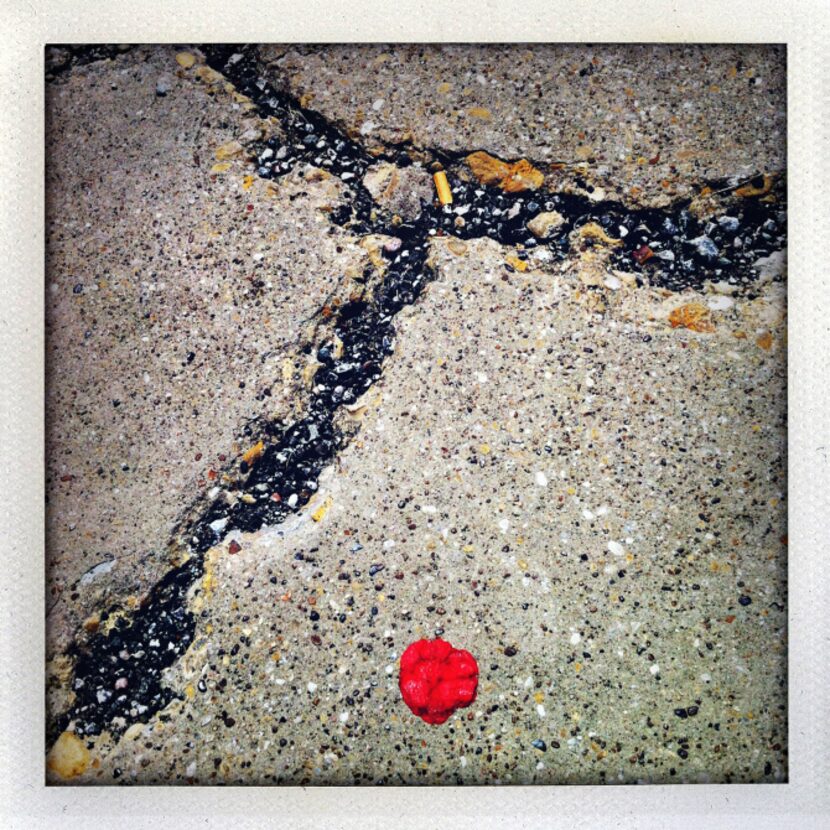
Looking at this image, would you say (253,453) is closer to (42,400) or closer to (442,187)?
(42,400)

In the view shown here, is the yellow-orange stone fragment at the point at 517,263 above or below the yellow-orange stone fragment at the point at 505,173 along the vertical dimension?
below

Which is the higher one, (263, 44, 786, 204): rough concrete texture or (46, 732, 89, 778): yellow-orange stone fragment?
(263, 44, 786, 204): rough concrete texture

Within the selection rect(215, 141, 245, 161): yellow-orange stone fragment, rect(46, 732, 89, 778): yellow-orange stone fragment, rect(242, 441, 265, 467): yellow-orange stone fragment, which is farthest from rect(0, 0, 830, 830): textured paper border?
rect(242, 441, 265, 467): yellow-orange stone fragment

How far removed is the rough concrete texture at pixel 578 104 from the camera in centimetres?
85

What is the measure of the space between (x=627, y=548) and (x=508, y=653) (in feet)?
0.73

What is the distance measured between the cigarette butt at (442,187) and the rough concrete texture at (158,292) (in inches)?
5.6

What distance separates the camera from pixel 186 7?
843 mm

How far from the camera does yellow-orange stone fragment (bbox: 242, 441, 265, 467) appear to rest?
87 centimetres

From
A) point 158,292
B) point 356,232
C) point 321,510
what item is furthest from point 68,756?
point 356,232

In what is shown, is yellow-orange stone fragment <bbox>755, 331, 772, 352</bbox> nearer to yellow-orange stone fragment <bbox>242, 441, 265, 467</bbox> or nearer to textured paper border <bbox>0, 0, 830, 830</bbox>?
textured paper border <bbox>0, 0, 830, 830</bbox>

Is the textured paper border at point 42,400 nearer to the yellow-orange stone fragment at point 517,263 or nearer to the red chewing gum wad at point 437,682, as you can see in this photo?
the red chewing gum wad at point 437,682

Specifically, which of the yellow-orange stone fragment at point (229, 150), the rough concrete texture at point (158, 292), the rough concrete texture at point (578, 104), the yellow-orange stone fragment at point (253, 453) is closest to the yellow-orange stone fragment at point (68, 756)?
the rough concrete texture at point (158, 292)

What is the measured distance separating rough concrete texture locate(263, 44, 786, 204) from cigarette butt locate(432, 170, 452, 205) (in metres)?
0.04

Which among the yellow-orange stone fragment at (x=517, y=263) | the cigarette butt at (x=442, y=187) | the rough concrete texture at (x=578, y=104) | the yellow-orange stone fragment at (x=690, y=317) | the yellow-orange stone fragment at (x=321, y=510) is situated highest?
the rough concrete texture at (x=578, y=104)
